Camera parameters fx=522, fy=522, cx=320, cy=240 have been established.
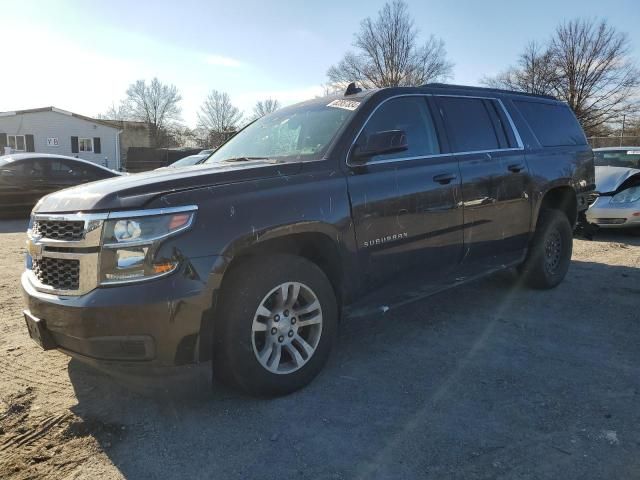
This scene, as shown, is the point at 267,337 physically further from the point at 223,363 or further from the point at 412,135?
the point at 412,135

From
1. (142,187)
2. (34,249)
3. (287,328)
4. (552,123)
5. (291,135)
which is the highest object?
(552,123)

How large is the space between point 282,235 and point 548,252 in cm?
373

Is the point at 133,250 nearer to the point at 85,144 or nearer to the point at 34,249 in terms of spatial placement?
the point at 34,249

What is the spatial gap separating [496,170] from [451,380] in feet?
6.78

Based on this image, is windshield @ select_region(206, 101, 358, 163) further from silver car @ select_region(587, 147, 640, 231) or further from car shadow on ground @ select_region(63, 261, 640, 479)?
silver car @ select_region(587, 147, 640, 231)

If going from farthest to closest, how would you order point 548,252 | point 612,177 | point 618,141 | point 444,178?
1. point 618,141
2. point 612,177
3. point 548,252
4. point 444,178

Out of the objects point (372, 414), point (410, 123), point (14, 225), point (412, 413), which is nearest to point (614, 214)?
point (410, 123)

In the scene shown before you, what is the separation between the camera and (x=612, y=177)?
9.64 metres

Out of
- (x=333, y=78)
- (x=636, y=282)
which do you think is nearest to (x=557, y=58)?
(x=333, y=78)

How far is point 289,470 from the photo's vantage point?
2535mm

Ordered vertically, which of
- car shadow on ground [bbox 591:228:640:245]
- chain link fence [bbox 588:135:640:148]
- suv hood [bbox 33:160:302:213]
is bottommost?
car shadow on ground [bbox 591:228:640:245]

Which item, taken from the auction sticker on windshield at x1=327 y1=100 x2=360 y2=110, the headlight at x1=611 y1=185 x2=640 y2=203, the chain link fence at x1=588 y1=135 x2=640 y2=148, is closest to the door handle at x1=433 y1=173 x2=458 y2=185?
the auction sticker on windshield at x1=327 y1=100 x2=360 y2=110

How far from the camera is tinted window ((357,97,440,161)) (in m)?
3.87

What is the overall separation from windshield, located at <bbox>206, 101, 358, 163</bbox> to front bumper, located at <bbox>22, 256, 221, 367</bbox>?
4.17 ft
